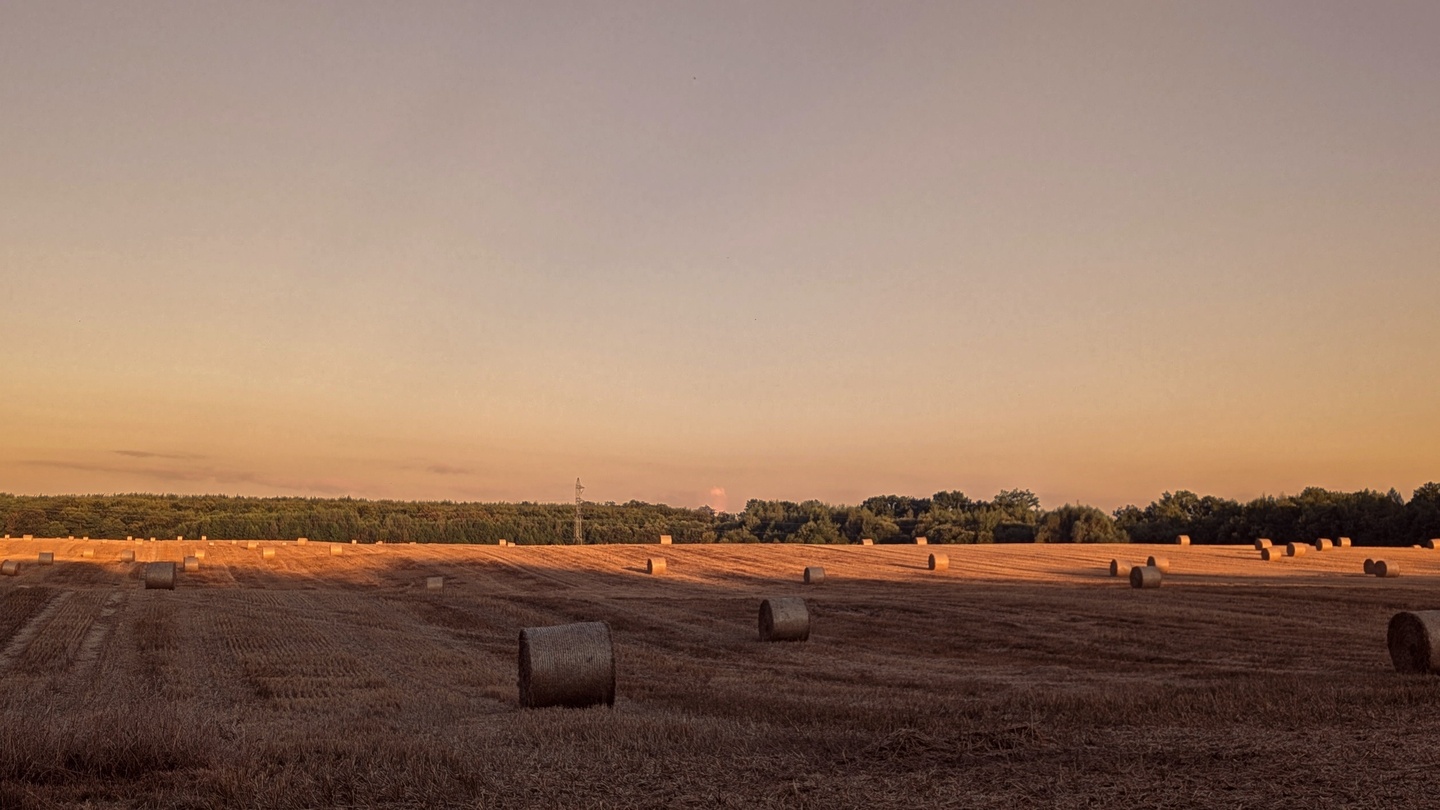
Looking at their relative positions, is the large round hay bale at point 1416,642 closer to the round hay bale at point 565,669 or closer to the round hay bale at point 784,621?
the round hay bale at point 784,621

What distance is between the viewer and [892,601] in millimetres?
29391

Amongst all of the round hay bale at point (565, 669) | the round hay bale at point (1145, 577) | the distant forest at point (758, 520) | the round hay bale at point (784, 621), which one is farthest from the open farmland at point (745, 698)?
the distant forest at point (758, 520)

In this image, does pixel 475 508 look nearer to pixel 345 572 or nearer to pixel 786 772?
pixel 345 572

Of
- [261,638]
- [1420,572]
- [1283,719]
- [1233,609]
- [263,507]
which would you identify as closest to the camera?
[1283,719]

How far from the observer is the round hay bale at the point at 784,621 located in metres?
22.2

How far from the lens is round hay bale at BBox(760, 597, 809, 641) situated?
22.2m

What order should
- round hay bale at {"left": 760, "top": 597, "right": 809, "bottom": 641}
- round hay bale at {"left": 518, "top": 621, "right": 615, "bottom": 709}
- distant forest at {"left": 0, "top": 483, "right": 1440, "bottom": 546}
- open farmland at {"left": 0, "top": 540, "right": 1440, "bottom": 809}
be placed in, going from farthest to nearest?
1. distant forest at {"left": 0, "top": 483, "right": 1440, "bottom": 546}
2. round hay bale at {"left": 760, "top": 597, "right": 809, "bottom": 641}
3. round hay bale at {"left": 518, "top": 621, "right": 615, "bottom": 709}
4. open farmland at {"left": 0, "top": 540, "right": 1440, "bottom": 809}

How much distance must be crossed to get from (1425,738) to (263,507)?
11418 cm

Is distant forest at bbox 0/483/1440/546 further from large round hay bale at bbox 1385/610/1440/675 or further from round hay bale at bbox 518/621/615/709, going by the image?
round hay bale at bbox 518/621/615/709

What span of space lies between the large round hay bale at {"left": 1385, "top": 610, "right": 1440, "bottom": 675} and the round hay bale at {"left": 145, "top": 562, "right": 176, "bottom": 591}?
35.1 m

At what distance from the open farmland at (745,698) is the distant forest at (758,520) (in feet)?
92.6

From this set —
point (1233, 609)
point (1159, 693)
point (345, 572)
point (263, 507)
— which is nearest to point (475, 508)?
point (263, 507)

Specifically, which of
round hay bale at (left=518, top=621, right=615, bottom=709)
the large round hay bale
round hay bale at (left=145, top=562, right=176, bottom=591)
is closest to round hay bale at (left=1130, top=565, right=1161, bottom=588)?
the large round hay bale

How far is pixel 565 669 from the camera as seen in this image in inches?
532
